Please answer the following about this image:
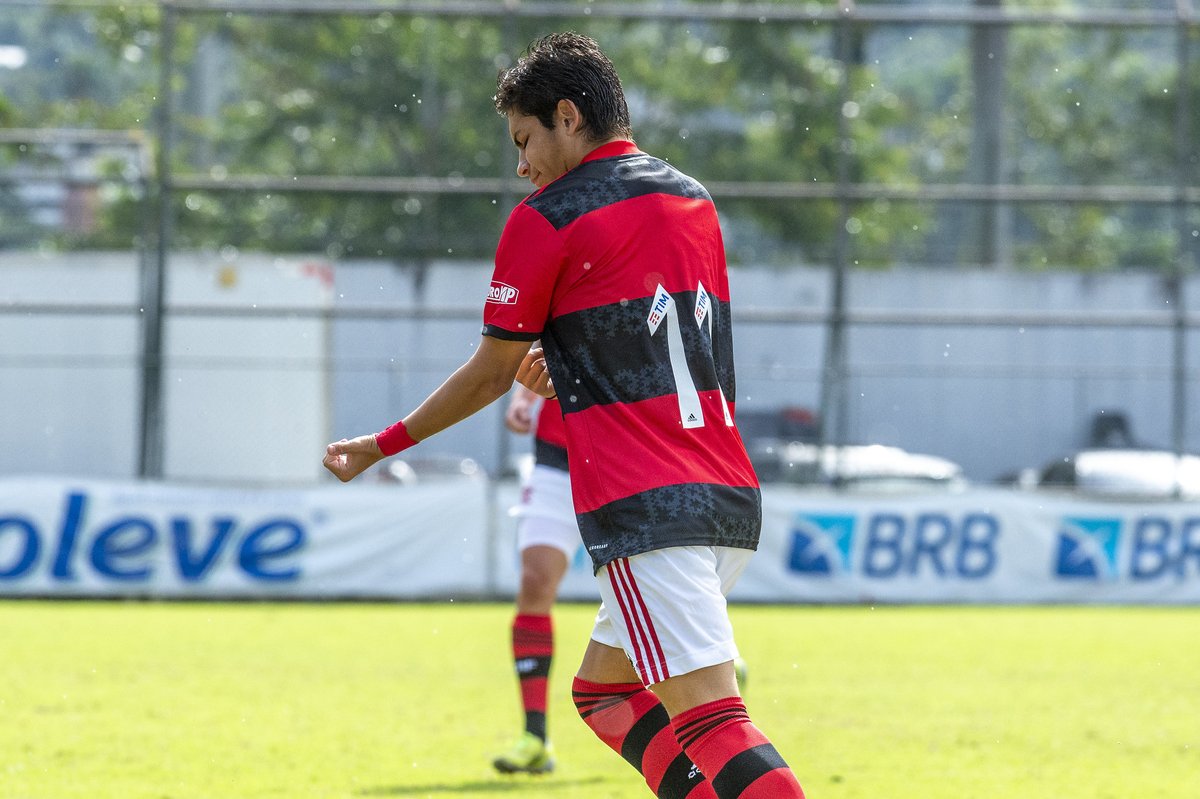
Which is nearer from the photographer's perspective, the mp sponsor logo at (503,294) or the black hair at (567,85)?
the mp sponsor logo at (503,294)

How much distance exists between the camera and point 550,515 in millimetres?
6668

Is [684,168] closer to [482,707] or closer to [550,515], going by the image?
[482,707]

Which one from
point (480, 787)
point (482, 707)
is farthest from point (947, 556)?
point (480, 787)

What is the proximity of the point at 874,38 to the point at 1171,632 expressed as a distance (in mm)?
8407

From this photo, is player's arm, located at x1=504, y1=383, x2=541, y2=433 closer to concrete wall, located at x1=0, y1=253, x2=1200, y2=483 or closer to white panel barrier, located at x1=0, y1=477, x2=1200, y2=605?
white panel barrier, located at x1=0, y1=477, x2=1200, y2=605

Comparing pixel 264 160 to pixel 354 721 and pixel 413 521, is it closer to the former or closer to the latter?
pixel 413 521

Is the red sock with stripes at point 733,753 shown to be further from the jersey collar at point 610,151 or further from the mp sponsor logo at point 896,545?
the mp sponsor logo at point 896,545

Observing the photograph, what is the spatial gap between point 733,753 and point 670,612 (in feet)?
1.04

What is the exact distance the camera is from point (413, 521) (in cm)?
1585

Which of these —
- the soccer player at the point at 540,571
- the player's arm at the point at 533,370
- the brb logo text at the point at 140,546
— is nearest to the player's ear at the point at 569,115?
the player's arm at the point at 533,370

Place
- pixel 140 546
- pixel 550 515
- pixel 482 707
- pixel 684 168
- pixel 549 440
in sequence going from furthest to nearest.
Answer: pixel 684 168, pixel 140 546, pixel 482 707, pixel 549 440, pixel 550 515

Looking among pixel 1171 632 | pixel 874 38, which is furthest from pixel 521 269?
pixel 874 38

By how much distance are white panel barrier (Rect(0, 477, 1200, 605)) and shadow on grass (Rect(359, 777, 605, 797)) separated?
9216mm

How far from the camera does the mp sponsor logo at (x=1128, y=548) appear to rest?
15.9 meters
